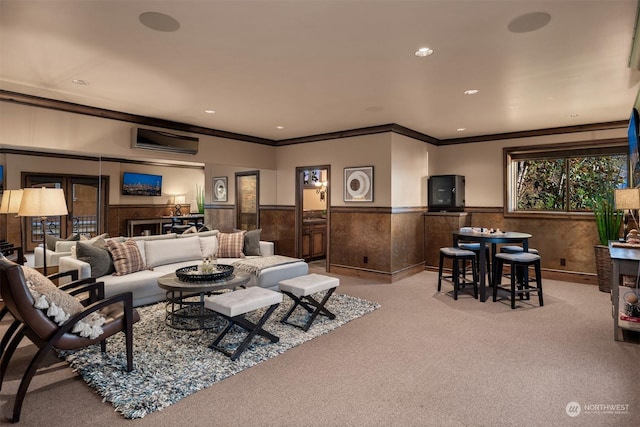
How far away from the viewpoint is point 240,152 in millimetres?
6641

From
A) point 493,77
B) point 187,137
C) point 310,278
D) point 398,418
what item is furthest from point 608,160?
point 187,137

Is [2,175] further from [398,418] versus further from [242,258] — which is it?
[398,418]

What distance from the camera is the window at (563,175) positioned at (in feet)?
18.4

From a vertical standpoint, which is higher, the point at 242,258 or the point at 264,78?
the point at 264,78

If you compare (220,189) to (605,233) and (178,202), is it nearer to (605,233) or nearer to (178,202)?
(178,202)

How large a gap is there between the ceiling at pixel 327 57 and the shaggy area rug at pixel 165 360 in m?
2.48

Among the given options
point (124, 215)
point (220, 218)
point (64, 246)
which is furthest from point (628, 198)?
point (64, 246)

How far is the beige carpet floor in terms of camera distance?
2199 mm

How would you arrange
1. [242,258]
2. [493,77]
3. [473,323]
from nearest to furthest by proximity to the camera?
[493,77]
[473,323]
[242,258]

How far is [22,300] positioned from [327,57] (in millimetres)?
2799

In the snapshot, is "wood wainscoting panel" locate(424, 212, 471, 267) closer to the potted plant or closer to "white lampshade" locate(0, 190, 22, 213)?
the potted plant

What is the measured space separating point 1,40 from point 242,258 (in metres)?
3.55

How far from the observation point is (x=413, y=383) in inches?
103

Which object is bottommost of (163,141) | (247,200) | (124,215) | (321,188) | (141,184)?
(124,215)
